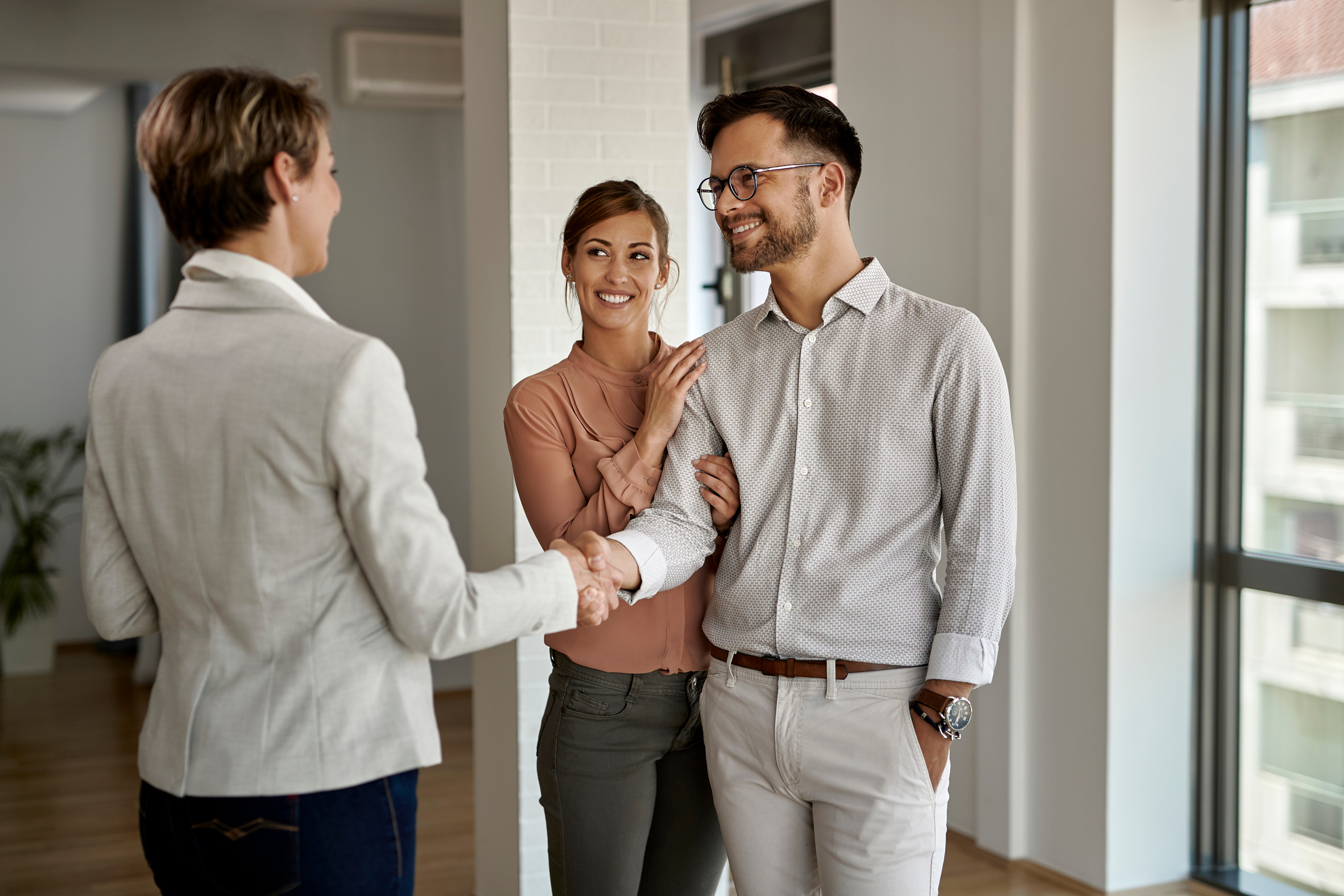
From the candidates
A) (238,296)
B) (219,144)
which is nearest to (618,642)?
(238,296)

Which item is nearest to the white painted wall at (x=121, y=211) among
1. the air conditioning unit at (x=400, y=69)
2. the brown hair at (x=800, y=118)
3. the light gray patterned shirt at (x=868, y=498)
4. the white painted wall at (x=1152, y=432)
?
the air conditioning unit at (x=400, y=69)

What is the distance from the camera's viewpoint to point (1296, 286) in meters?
3.08

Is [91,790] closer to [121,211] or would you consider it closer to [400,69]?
[121,211]

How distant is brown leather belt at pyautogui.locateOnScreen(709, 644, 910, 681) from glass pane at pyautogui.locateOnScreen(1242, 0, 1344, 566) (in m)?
1.97

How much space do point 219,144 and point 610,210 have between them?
819 millimetres

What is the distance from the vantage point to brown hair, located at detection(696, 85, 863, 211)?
1752 mm

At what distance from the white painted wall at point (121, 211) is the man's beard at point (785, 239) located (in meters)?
3.83

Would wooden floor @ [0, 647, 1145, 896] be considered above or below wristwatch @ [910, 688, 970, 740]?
below

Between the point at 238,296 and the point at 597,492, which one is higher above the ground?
the point at 238,296

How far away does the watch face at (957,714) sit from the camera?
62.9 inches

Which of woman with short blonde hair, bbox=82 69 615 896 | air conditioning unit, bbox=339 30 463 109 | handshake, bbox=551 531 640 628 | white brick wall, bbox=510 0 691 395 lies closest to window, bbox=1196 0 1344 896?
white brick wall, bbox=510 0 691 395

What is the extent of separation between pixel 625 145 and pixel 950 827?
2450 millimetres

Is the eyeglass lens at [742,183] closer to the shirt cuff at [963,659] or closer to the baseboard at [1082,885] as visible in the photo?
the shirt cuff at [963,659]

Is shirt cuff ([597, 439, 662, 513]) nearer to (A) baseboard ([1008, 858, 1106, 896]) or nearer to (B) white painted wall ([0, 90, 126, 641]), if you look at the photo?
(A) baseboard ([1008, 858, 1106, 896])
